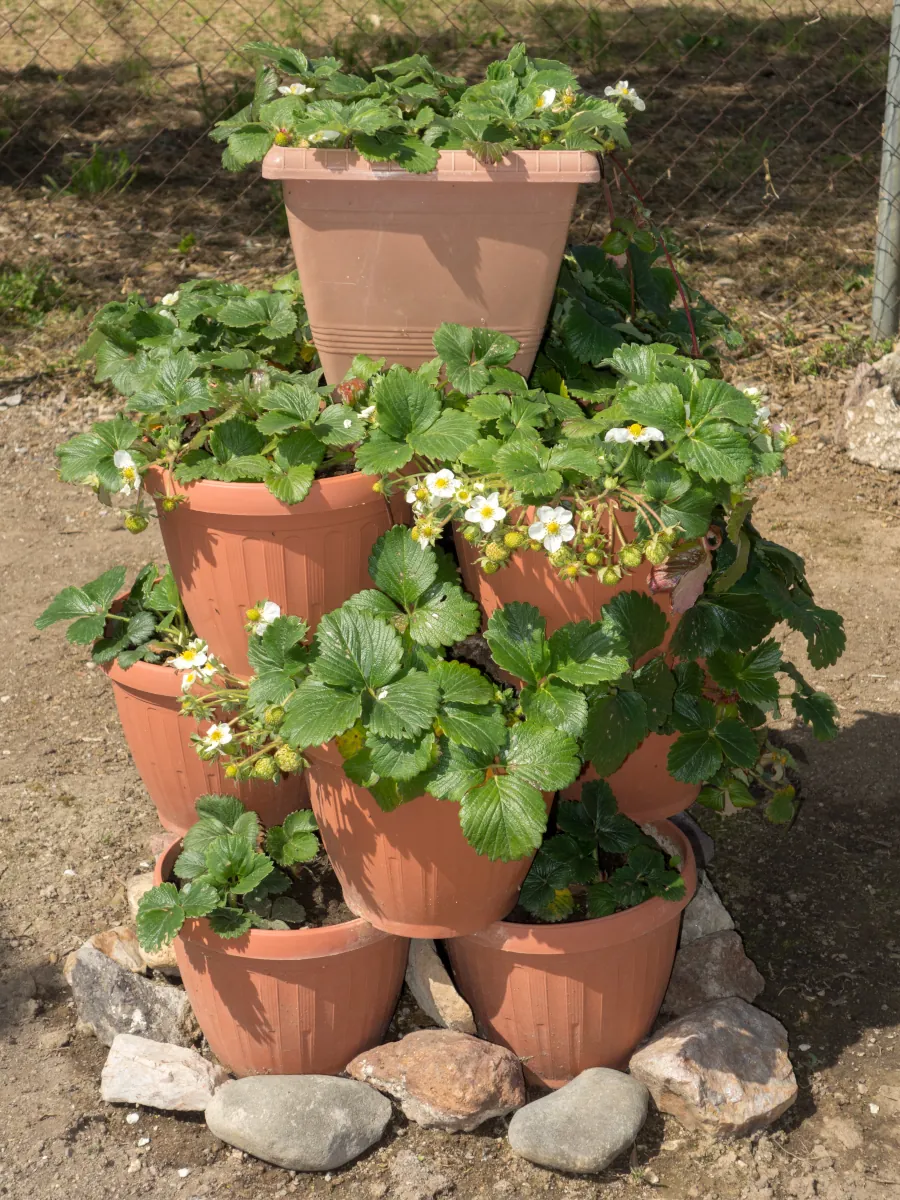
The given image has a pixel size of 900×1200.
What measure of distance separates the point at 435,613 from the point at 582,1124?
858 mm

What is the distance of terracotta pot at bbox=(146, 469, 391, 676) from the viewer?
1.98 m

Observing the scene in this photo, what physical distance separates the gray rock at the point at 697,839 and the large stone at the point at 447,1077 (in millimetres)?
680

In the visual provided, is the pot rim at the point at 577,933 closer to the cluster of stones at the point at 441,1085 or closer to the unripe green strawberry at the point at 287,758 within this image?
the cluster of stones at the point at 441,1085

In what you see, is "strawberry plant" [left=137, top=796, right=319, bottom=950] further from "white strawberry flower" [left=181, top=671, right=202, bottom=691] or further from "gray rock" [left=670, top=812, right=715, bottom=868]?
"gray rock" [left=670, top=812, right=715, bottom=868]

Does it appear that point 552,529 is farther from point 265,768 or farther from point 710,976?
point 710,976

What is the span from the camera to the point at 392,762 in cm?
180

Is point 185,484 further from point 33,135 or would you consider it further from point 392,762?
point 33,135

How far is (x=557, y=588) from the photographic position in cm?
194

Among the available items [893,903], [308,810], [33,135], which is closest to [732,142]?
[33,135]

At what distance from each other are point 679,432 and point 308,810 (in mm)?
954

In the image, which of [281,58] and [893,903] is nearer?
[281,58]

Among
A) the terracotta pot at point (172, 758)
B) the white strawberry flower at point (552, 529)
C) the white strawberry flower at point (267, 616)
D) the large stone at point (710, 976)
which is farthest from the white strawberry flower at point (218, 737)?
the large stone at point (710, 976)

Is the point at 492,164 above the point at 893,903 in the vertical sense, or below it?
above

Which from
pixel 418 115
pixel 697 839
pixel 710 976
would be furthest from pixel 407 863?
pixel 418 115
